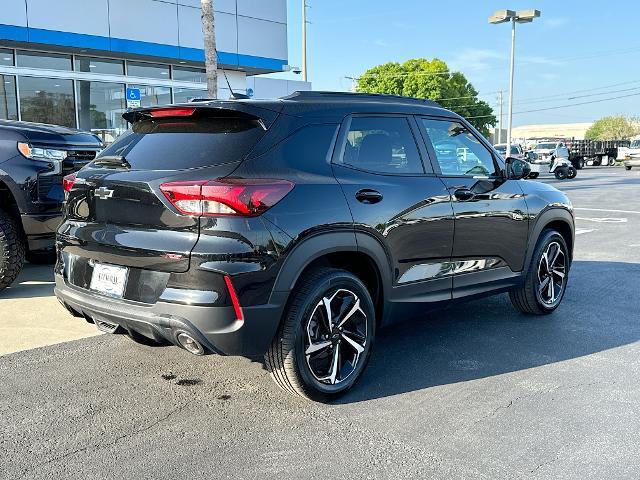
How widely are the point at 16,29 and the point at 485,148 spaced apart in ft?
47.1

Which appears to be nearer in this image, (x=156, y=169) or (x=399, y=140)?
(x=156, y=169)

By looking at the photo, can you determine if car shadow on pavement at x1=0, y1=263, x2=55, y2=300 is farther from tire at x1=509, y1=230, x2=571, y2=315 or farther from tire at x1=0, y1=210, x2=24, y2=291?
tire at x1=509, y1=230, x2=571, y2=315

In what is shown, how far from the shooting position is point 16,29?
50.1 feet

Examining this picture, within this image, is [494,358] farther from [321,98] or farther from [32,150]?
[32,150]

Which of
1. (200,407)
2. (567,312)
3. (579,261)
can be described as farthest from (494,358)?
(579,261)

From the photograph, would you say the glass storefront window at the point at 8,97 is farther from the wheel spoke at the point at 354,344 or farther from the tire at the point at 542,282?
the wheel spoke at the point at 354,344

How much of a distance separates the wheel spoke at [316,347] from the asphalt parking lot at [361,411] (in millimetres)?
335

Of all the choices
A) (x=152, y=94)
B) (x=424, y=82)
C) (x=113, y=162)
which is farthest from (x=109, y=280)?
(x=424, y=82)

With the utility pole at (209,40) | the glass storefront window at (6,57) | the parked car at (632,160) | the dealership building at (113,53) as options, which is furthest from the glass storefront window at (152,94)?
the parked car at (632,160)

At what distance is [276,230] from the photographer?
3.14 metres

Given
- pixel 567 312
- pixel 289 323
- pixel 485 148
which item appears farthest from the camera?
pixel 567 312

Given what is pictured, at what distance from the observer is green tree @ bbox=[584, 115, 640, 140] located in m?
93.2

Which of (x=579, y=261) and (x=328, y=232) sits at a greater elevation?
(x=328, y=232)

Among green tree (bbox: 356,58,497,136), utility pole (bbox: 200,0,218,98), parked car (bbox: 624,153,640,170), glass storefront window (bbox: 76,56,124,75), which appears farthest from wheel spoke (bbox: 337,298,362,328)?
green tree (bbox: 356,58,497,136)
